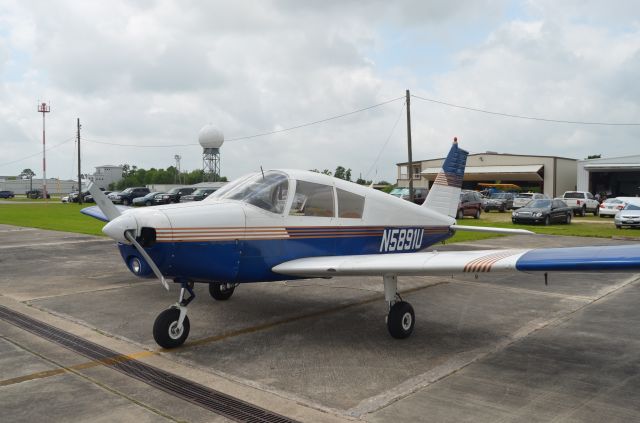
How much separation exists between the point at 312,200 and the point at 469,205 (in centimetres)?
2329

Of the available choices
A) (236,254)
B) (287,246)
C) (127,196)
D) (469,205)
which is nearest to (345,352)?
(287,246)

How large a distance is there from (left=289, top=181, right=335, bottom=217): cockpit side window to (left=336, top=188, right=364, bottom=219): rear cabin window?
174 millimetres

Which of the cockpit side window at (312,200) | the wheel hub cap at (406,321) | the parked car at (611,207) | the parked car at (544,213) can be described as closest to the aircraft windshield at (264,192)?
the cockpit side window at (312,200)

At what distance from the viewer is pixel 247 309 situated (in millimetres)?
8258

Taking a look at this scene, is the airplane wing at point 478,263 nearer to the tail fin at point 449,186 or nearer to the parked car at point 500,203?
the tail fin at point 449,186

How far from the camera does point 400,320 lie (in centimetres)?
654

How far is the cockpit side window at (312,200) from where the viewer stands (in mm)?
7277

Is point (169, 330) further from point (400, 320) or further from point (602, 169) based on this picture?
point (602, 169)

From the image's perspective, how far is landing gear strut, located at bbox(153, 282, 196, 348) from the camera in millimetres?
6086

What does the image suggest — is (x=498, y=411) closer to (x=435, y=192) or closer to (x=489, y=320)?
(x=489, y=320)

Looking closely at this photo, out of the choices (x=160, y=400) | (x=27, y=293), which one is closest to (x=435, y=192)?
(x=160, y=400)

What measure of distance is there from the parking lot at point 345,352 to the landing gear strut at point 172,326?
137mm

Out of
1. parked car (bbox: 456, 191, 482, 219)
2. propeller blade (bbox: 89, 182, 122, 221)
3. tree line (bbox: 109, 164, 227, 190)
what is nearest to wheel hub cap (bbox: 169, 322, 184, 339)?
propeller blade (bbox: 89, 182, 122, 221)

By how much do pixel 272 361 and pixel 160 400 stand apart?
1.42 meters
